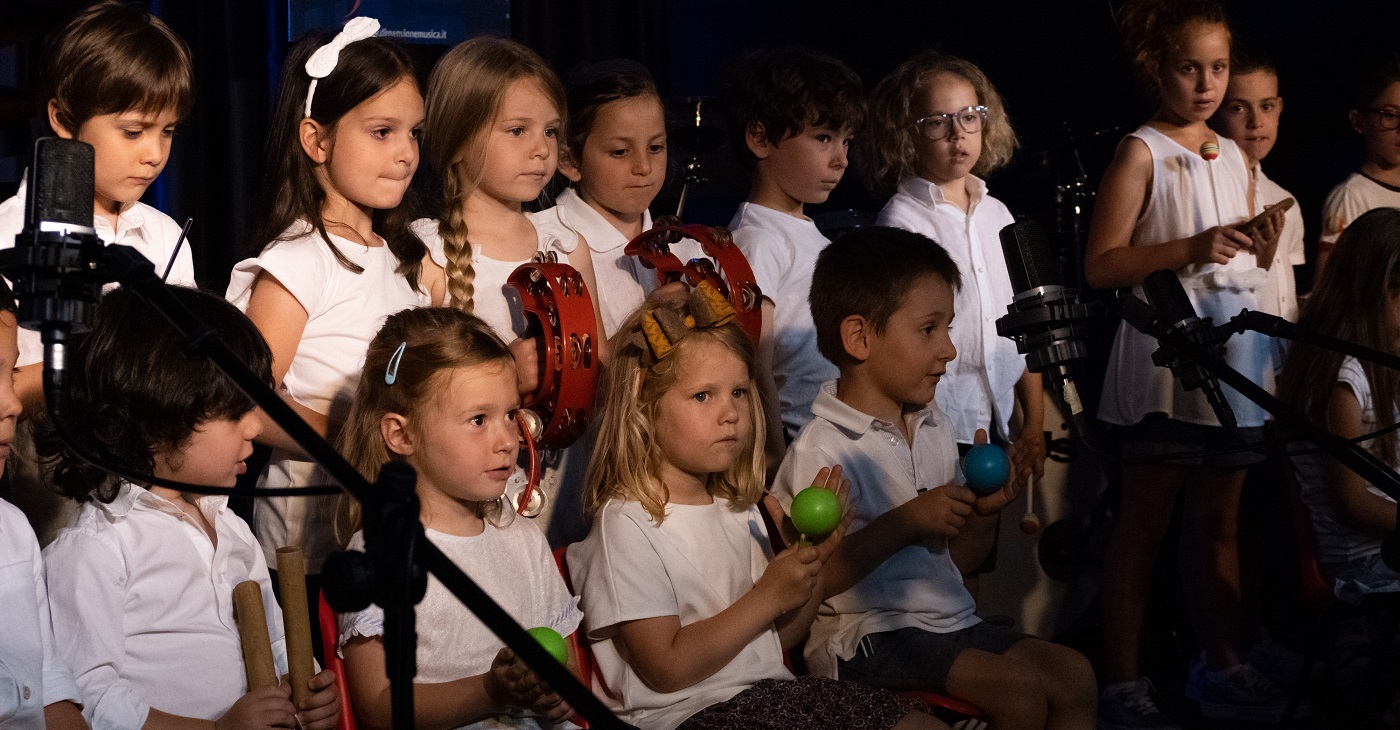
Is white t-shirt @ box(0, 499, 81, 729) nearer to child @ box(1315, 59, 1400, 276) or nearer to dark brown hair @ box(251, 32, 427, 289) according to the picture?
dark brown hair @ box(251, 32, 427, 289)

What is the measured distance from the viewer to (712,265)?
9.18 ft

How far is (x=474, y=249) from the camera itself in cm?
279

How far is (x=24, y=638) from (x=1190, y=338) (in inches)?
64.1

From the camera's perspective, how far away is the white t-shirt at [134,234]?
7.74 feet

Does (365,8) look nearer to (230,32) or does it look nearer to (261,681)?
(230,32)

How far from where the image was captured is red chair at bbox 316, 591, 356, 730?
2066 millimetres

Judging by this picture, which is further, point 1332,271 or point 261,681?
point 1332,271

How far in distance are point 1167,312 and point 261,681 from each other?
142cm

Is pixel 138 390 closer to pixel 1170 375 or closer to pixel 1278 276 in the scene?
pixel 1170 375

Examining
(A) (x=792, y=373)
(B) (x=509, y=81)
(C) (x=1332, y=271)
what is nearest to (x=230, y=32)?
(B) (x=509, y=81)

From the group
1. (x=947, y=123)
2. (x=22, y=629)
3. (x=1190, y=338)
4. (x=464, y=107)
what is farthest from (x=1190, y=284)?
(x=22, y=629)

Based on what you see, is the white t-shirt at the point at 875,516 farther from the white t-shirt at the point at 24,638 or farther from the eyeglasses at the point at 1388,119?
the eyeglasses at the point at 1388,119

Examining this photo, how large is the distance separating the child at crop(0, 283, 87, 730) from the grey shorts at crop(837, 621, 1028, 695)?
4.25 ft

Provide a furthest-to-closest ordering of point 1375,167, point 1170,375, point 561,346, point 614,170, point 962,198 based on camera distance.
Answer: point 1375,167
point 962,198
point 1170,375
point 614,170
point 561,346
